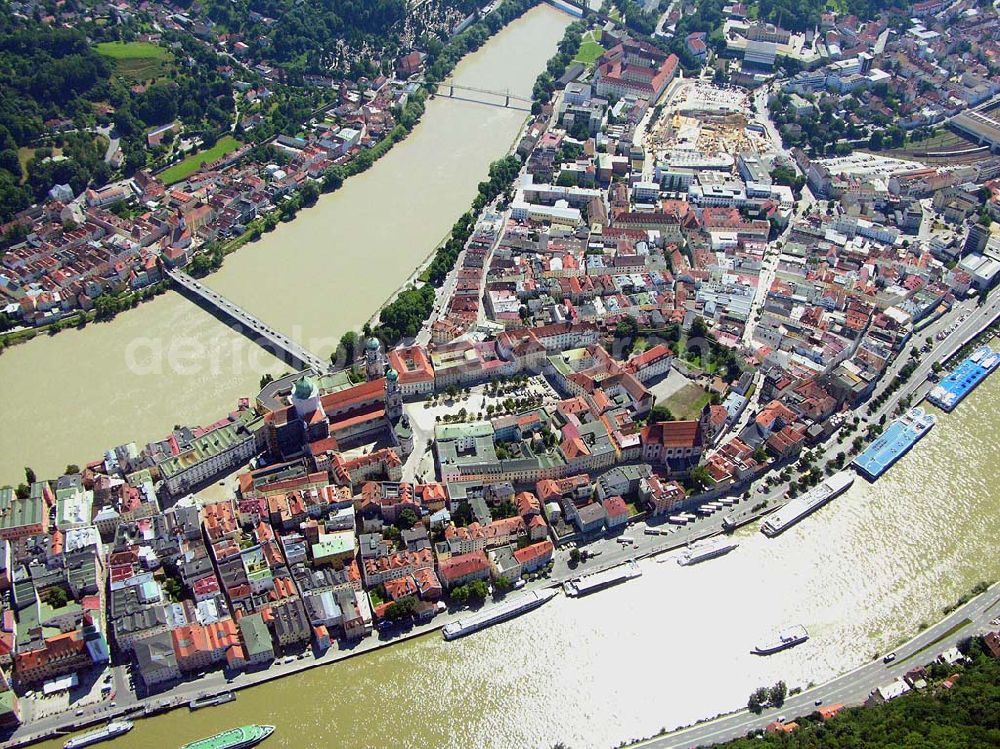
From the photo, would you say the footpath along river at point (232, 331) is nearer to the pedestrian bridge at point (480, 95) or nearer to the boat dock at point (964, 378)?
the pedestrian bridge at point (480, 95)

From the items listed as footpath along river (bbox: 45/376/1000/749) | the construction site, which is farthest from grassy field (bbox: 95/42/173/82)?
footpath along river (bbox: 45/376/1000/749)

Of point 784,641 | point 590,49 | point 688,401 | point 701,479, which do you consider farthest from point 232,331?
point 590,49

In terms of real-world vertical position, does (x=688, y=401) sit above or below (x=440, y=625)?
above

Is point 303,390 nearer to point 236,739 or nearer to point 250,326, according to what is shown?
point 250,326

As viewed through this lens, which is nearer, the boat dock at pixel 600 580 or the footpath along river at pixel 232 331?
the boat dock at pixel 600 580

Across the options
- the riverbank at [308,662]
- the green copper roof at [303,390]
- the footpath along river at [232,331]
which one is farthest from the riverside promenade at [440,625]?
the footpath along river at [232,331]

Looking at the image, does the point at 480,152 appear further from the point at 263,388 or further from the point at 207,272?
the point at 263,388

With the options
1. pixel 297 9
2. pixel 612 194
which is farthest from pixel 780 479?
pixel 297 9
